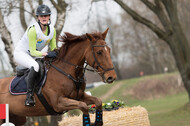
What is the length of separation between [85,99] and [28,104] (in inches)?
44.9

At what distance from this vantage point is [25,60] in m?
5.89

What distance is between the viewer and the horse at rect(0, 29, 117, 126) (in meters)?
5.36

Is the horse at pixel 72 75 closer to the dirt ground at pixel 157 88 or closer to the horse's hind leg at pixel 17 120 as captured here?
the horse's hind leg at pixel 17 120

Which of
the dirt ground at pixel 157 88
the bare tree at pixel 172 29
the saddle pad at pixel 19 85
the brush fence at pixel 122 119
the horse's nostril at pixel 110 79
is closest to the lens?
the horse's nostril at pixel 110 79

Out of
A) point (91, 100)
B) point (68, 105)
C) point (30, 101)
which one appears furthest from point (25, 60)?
point (91, 100)

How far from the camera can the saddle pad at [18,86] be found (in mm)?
6035

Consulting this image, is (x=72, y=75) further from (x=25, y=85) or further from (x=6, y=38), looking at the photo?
(x=6, y=38)

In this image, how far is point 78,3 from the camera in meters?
12.1

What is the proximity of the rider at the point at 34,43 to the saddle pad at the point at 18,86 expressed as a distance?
25cm

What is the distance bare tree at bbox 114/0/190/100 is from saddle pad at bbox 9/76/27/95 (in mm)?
8123

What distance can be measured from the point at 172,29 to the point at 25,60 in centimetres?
951

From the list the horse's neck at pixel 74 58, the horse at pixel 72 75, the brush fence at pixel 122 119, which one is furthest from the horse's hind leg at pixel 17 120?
the horse's neck at pixel 74 58

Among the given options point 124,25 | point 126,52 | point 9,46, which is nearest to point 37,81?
point 9,46

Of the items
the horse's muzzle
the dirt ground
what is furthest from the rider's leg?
the dirt ground
